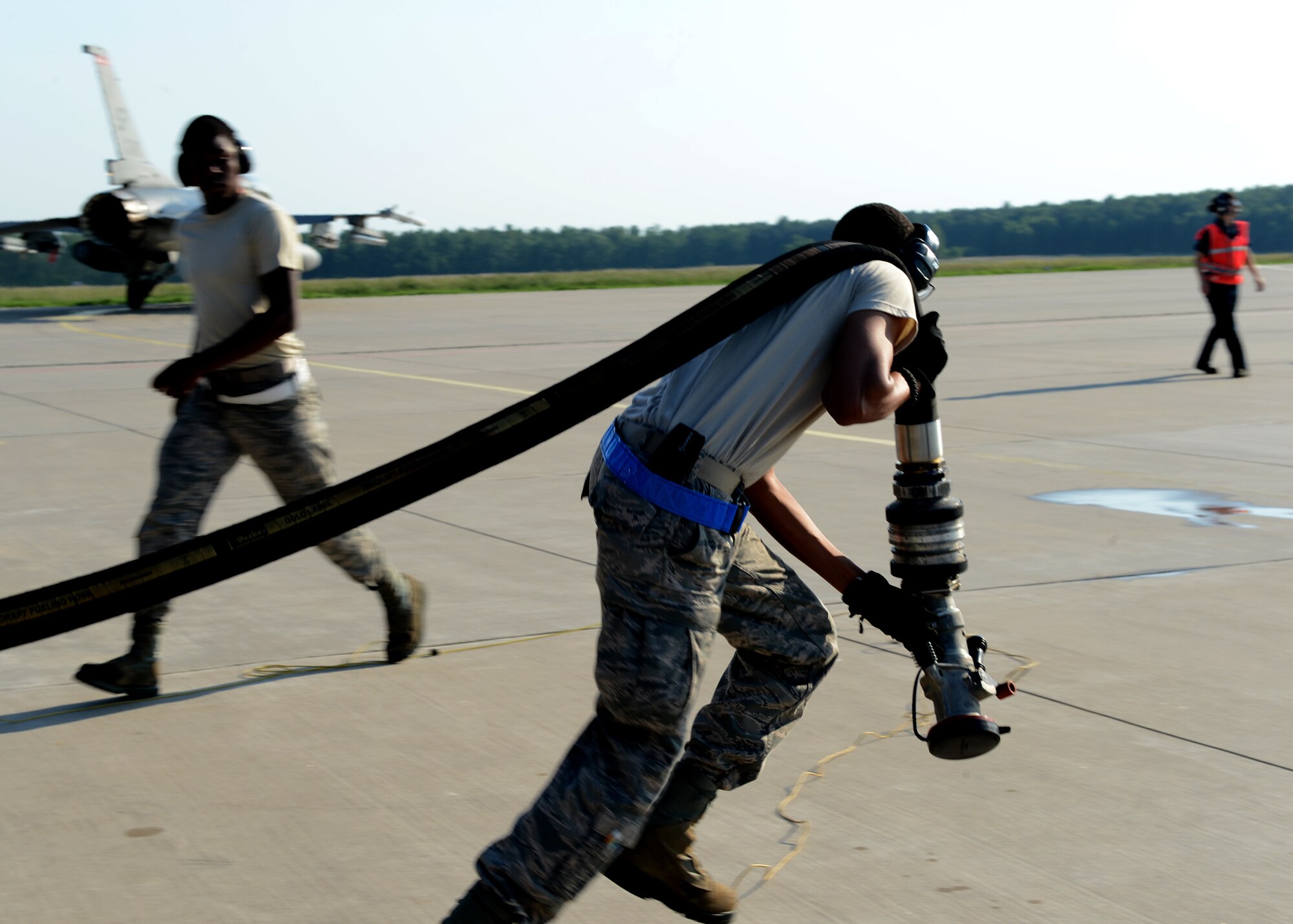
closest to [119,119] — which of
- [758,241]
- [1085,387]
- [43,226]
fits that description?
[43,226]

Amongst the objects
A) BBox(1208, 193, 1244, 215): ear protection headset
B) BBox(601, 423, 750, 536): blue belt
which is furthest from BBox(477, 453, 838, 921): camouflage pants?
BBox(1208, 193, 1244, 215): ear protection headset

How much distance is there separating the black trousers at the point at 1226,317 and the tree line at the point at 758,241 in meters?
93.4

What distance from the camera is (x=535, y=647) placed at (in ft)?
17.4

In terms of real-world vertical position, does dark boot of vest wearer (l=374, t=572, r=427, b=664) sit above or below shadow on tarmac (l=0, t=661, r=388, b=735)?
above

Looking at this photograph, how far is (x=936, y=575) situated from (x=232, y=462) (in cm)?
289

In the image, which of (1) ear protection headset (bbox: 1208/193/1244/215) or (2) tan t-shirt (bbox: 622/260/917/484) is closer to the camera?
(2) tan t-shirt (bbox: 622/260/917/484)

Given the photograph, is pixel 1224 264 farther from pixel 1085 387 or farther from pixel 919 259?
pixel 919 259

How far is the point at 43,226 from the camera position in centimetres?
3597

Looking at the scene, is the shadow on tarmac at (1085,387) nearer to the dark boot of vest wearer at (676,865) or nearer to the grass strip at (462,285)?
the dark boot of vest wearer at (676,865)

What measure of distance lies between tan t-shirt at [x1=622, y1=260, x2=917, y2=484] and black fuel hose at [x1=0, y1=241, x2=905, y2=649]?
0.14ft

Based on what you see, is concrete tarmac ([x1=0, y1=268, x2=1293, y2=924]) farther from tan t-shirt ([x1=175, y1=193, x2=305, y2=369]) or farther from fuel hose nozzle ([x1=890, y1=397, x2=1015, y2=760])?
tan t-shirt ([x1=175, y1=193, x2=305, y2=369])

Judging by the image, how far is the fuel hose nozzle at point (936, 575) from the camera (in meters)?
2.80

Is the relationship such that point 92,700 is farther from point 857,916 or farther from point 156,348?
point 156,348

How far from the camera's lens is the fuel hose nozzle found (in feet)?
9.19
